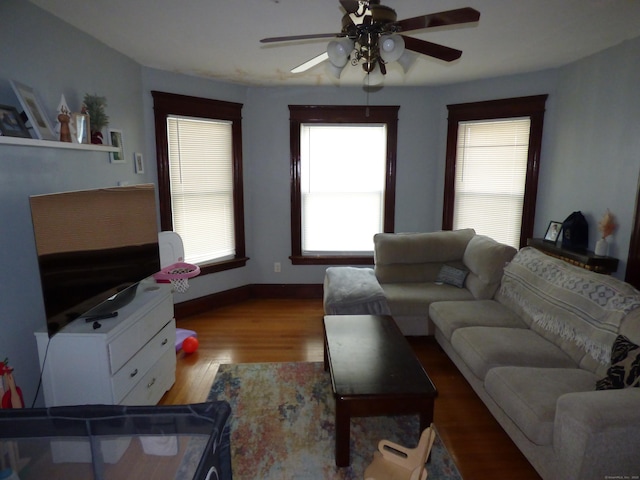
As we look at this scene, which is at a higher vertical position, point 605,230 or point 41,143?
point 41,143

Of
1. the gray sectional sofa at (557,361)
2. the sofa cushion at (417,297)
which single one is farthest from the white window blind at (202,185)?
the gray sectional sofa at (557,361)

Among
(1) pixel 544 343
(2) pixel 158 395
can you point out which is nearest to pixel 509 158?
(1) pixel 544 343

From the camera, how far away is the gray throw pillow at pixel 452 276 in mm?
3803

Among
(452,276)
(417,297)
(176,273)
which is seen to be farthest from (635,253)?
(176,273)

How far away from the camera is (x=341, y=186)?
4.79 meters

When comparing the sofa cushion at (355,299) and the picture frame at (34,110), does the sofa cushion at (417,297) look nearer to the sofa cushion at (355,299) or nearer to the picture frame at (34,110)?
the sofa cushion at (355,299)

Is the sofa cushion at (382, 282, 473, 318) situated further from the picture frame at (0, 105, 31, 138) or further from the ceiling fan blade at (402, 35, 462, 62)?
the picture frame at (0, 105, 31, 138)

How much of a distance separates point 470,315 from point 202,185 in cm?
304

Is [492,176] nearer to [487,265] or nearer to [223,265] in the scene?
[487,265]

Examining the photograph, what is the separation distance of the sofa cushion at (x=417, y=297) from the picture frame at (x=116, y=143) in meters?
2.60

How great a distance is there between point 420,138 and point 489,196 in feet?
3.54

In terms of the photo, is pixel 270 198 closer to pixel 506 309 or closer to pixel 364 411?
pixel 506 309

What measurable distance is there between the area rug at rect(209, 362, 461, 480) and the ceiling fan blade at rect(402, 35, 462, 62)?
2.24 meters

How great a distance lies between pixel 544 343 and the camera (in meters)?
2.57
